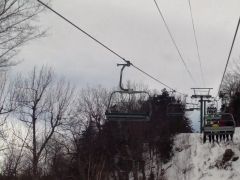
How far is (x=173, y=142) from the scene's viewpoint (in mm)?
53625

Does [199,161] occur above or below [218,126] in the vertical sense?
below

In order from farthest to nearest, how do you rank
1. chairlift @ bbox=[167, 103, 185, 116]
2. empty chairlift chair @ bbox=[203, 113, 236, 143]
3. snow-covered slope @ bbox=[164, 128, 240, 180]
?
snow-covered slope @ bbox=[164, 128, 240, 180]
chairlift @ bbox=[167, 103, 185, 116]
empty chairlift chair @ bbox=[203, 113, 236, 143]

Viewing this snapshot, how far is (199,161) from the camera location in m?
46.6

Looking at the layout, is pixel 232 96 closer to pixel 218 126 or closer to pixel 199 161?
pixel 199 161

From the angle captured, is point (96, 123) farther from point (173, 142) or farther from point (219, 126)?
point (219, 126)

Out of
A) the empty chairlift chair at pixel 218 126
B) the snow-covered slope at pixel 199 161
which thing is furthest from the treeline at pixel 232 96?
the empty chairlift chair at pixel 218 126

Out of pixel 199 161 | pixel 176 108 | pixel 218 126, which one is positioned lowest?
pixel 199 161

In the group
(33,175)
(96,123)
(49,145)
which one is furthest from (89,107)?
(33,175)

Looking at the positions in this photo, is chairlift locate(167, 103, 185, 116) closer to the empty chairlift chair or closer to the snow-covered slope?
the empty chairlift chair

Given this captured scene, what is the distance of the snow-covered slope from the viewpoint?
42.2 meters

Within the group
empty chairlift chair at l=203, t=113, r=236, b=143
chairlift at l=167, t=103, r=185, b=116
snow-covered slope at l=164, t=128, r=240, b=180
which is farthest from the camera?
snow-covered slope at l=164, t=128, r=240, b=180

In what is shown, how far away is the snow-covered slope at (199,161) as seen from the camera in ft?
139

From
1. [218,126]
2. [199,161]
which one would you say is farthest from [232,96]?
[218,126]

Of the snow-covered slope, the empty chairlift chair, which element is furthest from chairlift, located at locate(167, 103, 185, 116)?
the snow-covered slope
